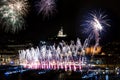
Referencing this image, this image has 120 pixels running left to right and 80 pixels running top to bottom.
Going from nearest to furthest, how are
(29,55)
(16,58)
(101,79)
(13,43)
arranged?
(101,79) → (29,55) → (16,58) → (13,43)

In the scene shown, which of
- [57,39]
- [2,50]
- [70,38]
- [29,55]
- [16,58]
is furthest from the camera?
Result: [57,39]

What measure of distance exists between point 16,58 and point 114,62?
21.5 meters

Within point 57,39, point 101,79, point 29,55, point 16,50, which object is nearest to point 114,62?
point 29,55

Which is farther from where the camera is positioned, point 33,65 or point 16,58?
point 16,58

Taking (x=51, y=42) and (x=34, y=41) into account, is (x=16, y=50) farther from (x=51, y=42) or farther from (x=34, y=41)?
(x=51, y=42)

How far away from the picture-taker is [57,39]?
12438 cm

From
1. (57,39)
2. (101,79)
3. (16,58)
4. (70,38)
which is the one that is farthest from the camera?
(57,39)

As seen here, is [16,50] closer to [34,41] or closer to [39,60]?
[34,41]

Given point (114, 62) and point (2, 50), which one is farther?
point (2, 50)

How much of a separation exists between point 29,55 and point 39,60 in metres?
5.07

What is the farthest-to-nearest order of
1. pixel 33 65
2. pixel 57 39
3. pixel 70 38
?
pixel 57 39 → pixel 70 38 → pixel 33 65

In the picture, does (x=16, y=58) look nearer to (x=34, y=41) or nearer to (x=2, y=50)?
(x=2, y=50)

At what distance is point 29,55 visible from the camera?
75000 mm

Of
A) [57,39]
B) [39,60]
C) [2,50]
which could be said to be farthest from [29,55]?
[57,39]
